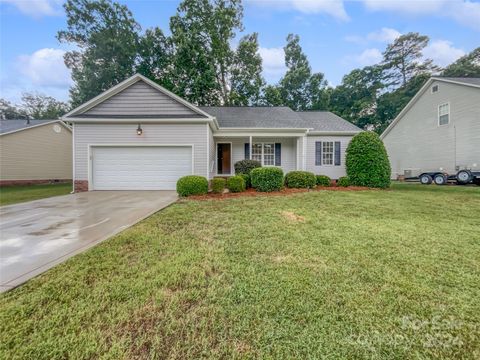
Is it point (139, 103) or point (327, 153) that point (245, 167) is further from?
point (139, 103)

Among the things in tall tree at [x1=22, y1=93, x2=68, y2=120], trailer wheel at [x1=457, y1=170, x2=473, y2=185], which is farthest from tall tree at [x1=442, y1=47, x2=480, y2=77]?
tall tree at [x1=22, y1=93, x2=68, y2=120]

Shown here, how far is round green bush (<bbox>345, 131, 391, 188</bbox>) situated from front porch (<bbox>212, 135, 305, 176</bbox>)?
10.5ft

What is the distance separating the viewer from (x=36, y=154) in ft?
48.8

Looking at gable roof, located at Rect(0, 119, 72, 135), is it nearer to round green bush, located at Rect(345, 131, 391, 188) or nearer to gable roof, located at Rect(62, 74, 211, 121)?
gable roof, located at Rect(62, 74, 211, 121)

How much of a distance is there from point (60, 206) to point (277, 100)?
19.3 metres

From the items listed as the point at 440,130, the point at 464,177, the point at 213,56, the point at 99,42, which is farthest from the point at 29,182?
the point at 440,130

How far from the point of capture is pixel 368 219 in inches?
191

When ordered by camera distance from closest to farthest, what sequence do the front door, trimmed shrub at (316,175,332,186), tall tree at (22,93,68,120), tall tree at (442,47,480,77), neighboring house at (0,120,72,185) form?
1. trimmed shrub at (316,175,332,186)
2. the front door
3. neighboring house at (0,120,72,185)
4. tall tree at (442,47,480,77)
5. tall tree at (22,93,68,120)

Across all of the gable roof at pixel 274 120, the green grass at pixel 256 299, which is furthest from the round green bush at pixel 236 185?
the green grass at pixel 256 299

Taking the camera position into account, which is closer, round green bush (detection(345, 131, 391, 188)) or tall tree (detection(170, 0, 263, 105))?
round green bush (detection(345, 131, 391, 188))

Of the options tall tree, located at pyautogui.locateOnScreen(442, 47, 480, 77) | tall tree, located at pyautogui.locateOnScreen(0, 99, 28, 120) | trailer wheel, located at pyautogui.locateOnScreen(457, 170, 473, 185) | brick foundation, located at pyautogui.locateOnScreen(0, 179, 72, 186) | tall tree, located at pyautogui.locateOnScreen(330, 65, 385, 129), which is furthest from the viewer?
tall tree, located at pyautogui.locateOnScreen(0, 99, 28, 120)

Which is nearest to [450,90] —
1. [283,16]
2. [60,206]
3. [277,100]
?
[283,16]

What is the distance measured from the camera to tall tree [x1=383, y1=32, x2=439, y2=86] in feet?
75.8

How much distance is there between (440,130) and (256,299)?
57.1ft
